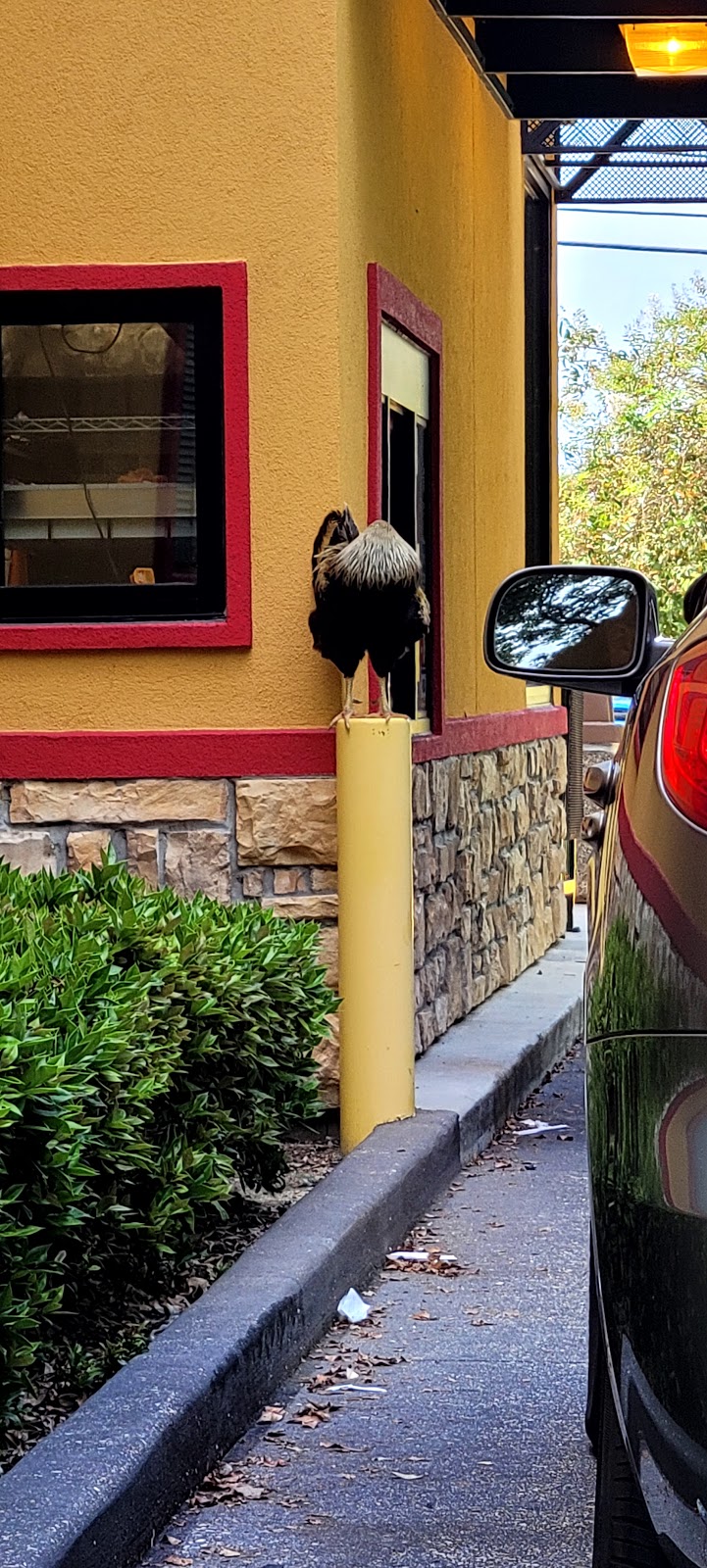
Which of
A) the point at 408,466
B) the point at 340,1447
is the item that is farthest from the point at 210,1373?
the point at 408,466

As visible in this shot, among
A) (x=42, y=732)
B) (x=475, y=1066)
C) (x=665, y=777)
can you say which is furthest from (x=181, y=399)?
(x=665, y=777)

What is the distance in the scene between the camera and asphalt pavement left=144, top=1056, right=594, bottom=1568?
3.78 meters

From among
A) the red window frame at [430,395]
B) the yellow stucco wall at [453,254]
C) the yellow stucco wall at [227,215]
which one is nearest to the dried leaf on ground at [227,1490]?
the yellow stucco wall at [227,215]

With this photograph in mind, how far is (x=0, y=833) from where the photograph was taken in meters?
7.02

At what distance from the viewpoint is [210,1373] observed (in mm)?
4082

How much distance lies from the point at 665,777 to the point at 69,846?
188 inches

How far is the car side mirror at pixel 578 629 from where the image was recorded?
354 centimetres

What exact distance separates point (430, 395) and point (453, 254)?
A: 0.90m

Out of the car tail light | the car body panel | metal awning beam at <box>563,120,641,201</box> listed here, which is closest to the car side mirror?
the car body panel

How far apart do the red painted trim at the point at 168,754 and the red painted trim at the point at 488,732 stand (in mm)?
1032

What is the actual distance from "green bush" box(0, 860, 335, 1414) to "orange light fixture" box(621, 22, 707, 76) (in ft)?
15.7

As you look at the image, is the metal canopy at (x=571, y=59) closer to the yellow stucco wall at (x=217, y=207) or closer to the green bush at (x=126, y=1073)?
the yellow stucco wall at (x=217, y=207)

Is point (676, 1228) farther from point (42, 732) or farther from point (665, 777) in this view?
point (42, 732)

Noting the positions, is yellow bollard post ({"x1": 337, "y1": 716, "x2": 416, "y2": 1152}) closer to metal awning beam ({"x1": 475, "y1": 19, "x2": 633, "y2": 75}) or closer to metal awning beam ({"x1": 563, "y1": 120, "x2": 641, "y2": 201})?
metal awning beam ({"x1": 475, "y1": 19, "x2": 633, "y2": 75})
